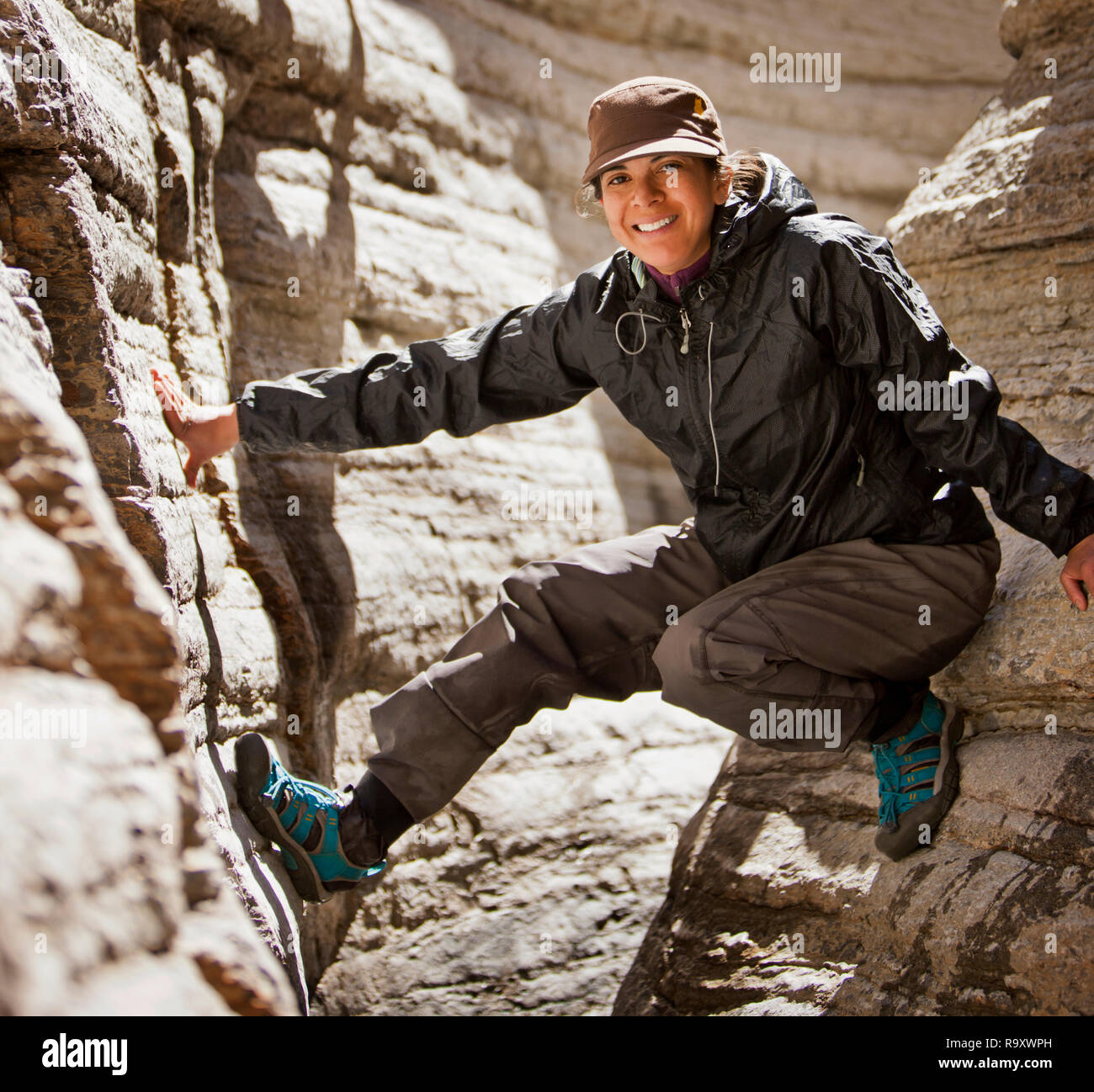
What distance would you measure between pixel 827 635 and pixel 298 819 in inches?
52.6

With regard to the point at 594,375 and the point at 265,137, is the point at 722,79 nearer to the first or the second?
the point at 265,137

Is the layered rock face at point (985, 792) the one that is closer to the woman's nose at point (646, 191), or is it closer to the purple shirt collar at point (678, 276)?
the purple shirt collar at point (678, 276)

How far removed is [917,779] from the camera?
9.54ft

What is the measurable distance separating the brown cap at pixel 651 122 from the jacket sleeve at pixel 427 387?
1.43ft

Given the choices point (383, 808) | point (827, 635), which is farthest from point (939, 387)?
point (383, 808)

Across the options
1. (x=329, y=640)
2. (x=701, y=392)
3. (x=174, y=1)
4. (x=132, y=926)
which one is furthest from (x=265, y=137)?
(x=132, y=926)

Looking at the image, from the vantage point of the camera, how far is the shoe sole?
2.65 metres

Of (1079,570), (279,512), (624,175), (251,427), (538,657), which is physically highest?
(624,175)

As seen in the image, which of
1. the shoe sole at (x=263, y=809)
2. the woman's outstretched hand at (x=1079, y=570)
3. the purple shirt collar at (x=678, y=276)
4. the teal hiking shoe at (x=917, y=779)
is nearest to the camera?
the woman's outstretched hand at (x=1079, y=570)

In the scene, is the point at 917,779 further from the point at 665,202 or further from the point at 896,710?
the point at 665,202

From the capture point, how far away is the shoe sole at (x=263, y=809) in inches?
104

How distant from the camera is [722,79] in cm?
705

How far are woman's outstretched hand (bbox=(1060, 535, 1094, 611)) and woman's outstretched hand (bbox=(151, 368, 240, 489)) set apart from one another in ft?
6.68

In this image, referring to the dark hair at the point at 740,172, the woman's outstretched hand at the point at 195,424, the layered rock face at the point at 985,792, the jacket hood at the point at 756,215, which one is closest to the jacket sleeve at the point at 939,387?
the jacket hood at the point at 756,215
